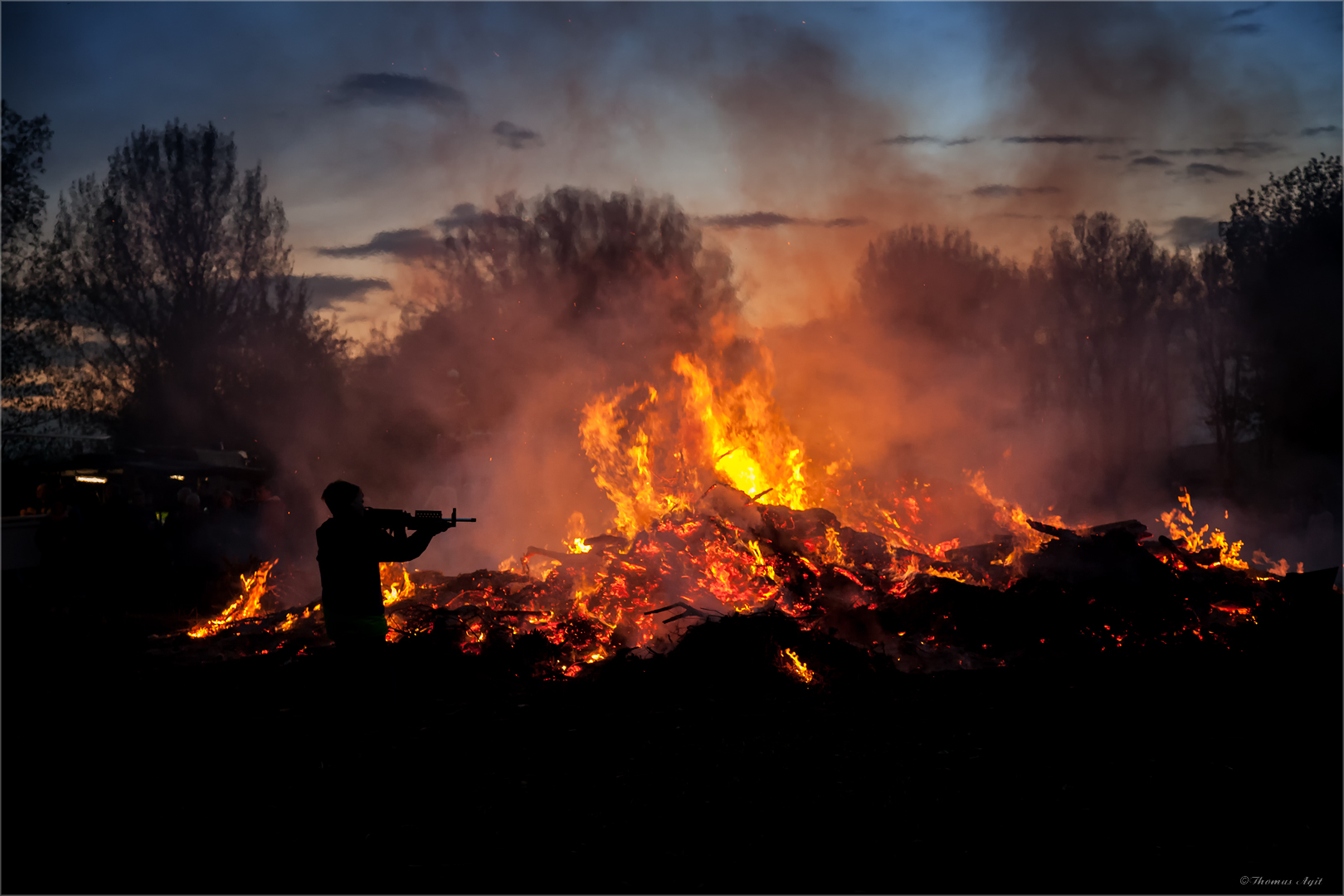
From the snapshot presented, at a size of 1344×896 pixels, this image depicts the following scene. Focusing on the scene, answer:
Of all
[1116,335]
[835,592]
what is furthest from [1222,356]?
[835,592]

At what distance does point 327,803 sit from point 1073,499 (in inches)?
898

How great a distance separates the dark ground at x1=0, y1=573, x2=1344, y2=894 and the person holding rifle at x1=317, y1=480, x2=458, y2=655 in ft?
1.05

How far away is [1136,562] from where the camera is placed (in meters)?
8.37

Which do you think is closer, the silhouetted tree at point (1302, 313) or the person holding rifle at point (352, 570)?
the person holding rifle at point (352, 570)

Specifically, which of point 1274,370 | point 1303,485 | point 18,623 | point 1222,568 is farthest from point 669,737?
point 1274,370

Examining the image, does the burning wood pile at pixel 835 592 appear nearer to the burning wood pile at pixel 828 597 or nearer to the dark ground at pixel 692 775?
the burning wood pile at pixel 828 597

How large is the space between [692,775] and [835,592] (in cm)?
411

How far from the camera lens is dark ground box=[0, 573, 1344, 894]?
4047mm

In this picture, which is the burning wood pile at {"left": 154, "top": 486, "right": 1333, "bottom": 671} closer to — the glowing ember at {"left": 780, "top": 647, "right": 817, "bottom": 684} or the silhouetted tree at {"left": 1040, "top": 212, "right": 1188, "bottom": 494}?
the glowing ember at {"left": 780, "top": 647, "right": 817, "bottom": 684}

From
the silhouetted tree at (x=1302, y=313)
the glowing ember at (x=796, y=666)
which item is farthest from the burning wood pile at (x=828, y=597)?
the silhouetted tree at (x=1302, y=313)

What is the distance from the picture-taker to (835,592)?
8891mm

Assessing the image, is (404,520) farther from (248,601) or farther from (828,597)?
(248,601)

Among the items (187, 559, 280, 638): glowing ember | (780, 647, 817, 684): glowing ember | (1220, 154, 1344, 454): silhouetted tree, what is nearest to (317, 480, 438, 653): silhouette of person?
(780, 647, 817, 684): glowing ember

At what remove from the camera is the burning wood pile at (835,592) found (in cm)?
791
